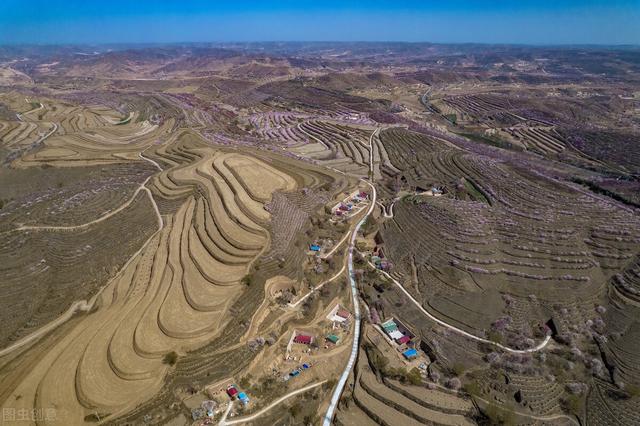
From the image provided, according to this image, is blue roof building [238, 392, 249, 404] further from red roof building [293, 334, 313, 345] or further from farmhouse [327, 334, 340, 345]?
farmhouse [327, 334, 340, 345]

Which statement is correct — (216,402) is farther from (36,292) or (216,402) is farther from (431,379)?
(36,292)

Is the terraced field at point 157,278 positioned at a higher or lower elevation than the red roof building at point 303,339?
higher

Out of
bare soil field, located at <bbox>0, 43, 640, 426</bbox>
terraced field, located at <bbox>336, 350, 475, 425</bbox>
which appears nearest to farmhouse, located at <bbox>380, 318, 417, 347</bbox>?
bare soil field, located at <bbox>0, 43, 640, 426</bbox>

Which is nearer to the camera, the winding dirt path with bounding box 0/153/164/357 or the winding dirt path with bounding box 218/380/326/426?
the winding dirt path with bounding box 218/380/326/426

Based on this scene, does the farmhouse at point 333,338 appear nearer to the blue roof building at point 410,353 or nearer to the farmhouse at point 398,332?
the farmhouse at point 398,332

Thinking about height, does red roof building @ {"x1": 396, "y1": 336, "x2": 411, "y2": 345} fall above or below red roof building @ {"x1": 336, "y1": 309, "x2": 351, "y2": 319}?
below

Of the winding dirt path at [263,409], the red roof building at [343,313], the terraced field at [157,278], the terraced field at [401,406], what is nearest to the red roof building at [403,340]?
the terraced field at [401,406]

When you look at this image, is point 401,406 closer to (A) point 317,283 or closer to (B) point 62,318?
(A) point 317,283

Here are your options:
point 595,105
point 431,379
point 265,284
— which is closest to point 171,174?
point 265,284

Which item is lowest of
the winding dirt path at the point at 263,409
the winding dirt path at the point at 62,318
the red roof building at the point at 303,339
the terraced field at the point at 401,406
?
the terraced field at the point at 401,406
